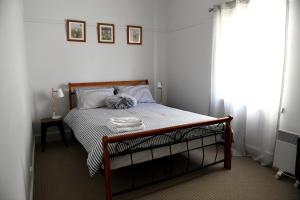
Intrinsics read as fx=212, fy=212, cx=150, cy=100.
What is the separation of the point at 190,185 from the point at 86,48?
2932 mm

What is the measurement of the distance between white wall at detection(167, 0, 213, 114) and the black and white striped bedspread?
3.39ft

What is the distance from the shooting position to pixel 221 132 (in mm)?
2627

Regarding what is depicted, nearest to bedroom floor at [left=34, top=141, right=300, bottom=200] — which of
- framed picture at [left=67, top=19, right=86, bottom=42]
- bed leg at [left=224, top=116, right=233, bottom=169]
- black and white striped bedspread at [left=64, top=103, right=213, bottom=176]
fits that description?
bed leg at [left=224, top=116, right=233, bottom=169]

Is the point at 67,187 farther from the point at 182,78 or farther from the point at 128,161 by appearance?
the point at 182,78

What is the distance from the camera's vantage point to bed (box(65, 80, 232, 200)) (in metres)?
1.94

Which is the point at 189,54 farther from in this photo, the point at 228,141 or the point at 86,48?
the point at 228,141

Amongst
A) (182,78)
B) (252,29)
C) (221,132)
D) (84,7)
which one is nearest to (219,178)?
(221,132)

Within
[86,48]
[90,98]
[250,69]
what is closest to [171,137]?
[250,69]

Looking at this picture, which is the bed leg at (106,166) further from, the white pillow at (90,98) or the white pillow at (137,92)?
the white pillow at (137,92)

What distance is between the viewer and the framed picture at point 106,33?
13.0ft

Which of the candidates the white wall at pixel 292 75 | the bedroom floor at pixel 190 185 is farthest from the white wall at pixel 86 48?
the white wall at pixel 292 75

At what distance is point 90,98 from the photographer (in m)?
3.55

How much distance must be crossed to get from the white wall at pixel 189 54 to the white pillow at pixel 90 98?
5.01 feet

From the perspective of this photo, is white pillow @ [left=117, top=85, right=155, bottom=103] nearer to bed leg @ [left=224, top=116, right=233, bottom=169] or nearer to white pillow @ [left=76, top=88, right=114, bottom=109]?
white pillow @ [left=76, top=88, right=114, bottom=109]
